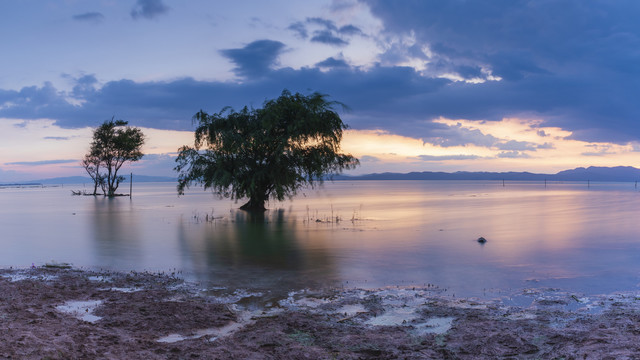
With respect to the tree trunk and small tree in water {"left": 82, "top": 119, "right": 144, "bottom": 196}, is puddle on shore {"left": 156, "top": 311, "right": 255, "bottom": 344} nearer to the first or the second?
the tree trunk

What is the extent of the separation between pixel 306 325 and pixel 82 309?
463 centimetres

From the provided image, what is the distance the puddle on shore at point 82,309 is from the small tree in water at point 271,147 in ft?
82.6

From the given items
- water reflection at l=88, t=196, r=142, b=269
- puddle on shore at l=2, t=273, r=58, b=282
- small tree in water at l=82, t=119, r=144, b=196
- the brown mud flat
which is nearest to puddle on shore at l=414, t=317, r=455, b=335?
the brown mud flat

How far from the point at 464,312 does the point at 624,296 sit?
4806mm

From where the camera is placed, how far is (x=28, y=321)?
7.73m

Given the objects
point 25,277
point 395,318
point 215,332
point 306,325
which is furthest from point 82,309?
point 395,318

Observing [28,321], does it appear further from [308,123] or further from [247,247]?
[308,123]

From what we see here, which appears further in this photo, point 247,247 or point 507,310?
point 247,247

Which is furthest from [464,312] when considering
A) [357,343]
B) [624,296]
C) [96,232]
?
[96,232]

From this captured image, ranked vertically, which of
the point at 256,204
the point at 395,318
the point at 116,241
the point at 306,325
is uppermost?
the point at 256,204

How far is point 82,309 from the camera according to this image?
30.4 ft

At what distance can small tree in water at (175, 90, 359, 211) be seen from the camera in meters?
35.0

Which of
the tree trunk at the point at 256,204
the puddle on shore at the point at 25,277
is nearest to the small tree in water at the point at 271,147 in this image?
the tree trunk at the point at 256,204

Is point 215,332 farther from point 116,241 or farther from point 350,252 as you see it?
point 116,241
